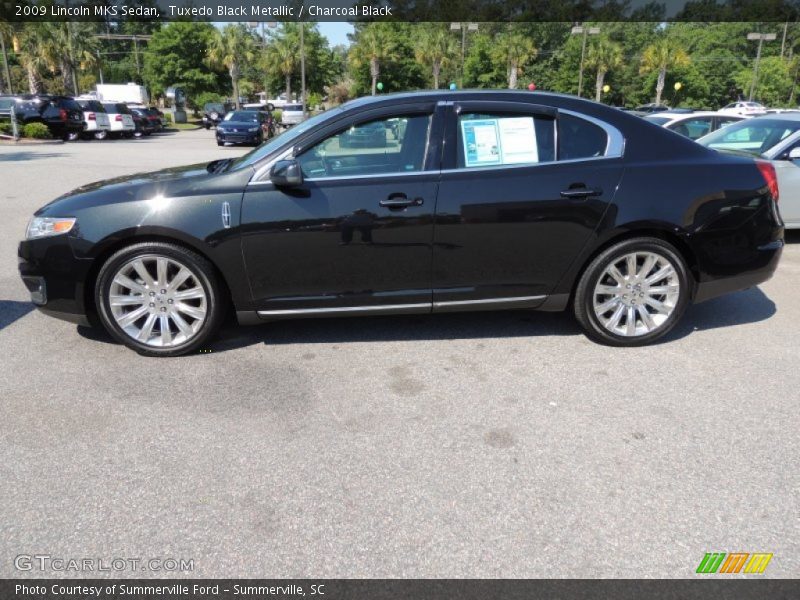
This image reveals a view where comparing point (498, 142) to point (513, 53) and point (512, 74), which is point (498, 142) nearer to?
point (512, 74)

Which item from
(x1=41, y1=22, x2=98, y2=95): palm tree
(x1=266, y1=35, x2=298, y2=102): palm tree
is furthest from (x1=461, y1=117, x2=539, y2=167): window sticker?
(x1=266, y1=35, x2=298, y2=102): palm tree

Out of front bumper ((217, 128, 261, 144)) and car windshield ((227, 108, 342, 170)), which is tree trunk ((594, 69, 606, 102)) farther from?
car windshield ((227, 108, 342, 170))

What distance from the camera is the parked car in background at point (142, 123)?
1238 inches

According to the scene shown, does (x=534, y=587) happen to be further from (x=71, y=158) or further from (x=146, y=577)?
(x=71, y=158)

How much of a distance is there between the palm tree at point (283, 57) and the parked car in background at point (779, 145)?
51.7 meters

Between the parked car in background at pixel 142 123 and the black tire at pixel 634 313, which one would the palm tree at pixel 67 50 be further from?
the black tire at pixel 634 313

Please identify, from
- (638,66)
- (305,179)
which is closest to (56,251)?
(305,179)

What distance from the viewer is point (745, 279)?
4.46m

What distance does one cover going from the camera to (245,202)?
390cm

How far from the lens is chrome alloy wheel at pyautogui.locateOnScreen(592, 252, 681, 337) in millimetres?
4273

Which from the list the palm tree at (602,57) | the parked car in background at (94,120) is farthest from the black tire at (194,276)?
the palm tree at (602,57)

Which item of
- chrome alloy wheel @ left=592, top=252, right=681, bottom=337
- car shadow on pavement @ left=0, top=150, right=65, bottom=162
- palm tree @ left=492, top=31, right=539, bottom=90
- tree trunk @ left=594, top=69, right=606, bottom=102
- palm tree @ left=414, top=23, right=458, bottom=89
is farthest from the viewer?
tree trunk @ left=594, top=69, right=606, bottom=102

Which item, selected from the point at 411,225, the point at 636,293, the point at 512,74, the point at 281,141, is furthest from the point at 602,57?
the point at 411,225

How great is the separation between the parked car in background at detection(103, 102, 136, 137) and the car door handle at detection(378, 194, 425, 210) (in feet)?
93.6
